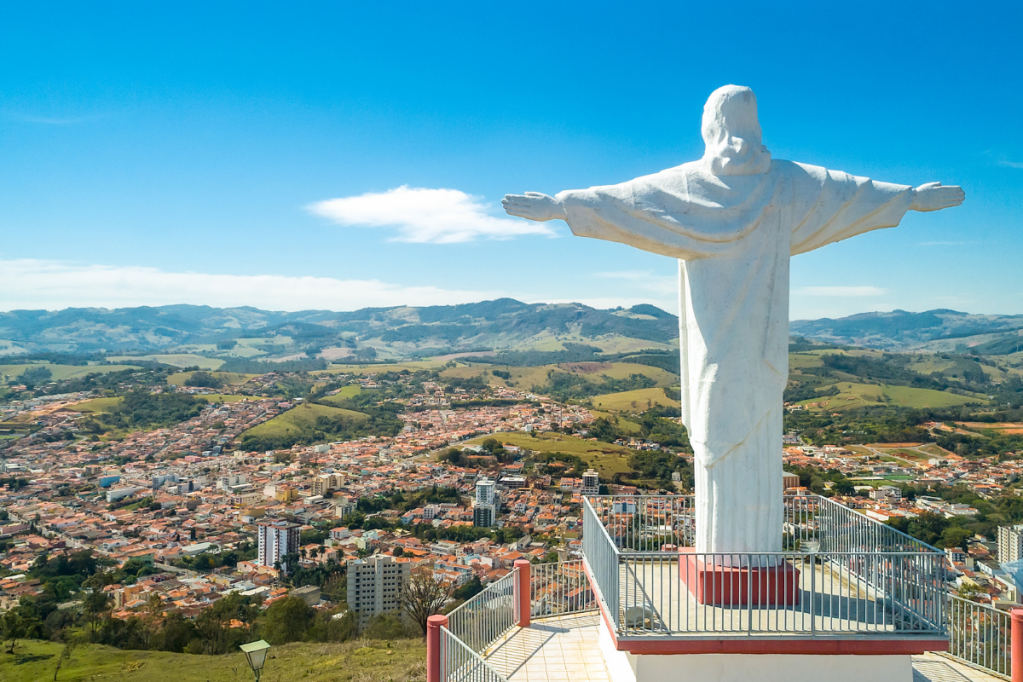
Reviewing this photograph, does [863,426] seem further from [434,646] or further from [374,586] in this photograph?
[434,646]

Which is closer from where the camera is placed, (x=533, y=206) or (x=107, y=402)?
(x=533, y=206)

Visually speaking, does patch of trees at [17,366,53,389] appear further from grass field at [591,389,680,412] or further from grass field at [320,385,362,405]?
grass field at [591,389,680,412]

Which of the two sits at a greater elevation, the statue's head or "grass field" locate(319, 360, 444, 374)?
the statue's head

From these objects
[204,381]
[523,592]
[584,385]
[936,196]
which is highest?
[936,196]

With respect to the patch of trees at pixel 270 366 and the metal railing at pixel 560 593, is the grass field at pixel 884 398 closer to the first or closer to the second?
the metal railing at pixel 560 593

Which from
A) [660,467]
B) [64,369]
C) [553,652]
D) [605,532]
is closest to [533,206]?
[605,532]

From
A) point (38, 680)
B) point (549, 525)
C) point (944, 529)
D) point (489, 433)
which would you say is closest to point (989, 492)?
point (944, 529)

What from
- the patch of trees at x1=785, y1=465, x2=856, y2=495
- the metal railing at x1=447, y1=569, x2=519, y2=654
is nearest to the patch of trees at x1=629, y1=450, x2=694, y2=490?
the patch of trees at x1=785, y1=465, x2=856, y2=495
